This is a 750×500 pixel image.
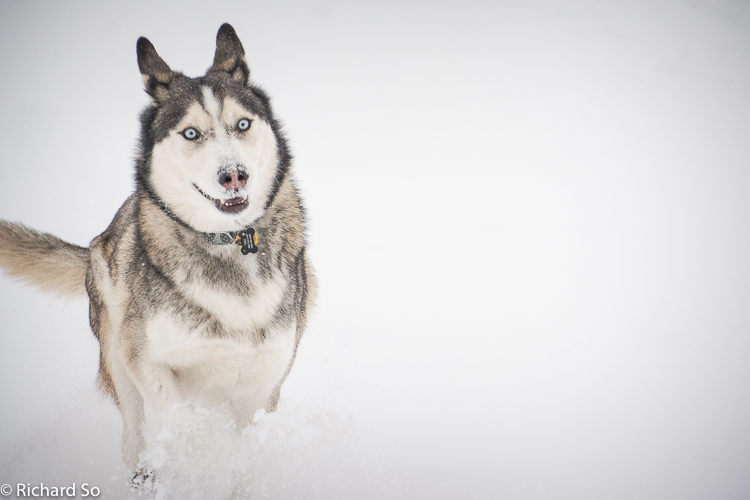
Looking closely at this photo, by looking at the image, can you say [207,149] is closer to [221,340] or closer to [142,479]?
[221,340]

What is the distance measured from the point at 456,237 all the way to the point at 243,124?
424cm

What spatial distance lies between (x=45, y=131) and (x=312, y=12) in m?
6.55

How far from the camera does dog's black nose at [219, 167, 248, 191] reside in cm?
169

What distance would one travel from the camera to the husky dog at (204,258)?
70.6 inches

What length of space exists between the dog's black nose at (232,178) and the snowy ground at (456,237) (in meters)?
0.65

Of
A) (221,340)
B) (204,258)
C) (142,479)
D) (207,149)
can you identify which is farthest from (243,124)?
(142,479)

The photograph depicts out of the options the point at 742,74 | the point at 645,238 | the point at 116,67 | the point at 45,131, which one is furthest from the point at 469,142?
the point at 45,131

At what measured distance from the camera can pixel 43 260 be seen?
7.68 ft

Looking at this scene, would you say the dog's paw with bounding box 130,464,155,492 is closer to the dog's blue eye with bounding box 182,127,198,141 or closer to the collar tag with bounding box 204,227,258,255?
the collar tag with bounding box 204,227,258,255

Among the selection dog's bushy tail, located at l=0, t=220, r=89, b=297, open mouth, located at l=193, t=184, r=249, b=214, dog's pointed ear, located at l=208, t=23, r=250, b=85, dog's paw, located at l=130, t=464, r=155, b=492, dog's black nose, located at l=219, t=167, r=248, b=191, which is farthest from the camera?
dog's bushy tail, located at l=0, t=220, r=89, b=297

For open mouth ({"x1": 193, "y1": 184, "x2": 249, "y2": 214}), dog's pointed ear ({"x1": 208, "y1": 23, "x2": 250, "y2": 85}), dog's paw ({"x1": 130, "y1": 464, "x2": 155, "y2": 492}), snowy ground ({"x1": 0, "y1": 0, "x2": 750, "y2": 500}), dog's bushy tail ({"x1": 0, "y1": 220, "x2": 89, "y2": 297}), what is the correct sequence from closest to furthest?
open mouth ({"x1": 193, "y1": 184, "x2": 249, "y2": 214}) < dog's paw ({"x1": 130, "y1": 464, "x2": 155, "y2": 492}) < dog's pointed ear ({"x1": 208, "y1": 23, "x2": 250, "y2": 85}) < dog's bushy tail ({"x1": 0, "y1": 220, "x2": 89, "y2": 297}) < snowy ground ({"x1": 0, "y1": 0, "x2": 750, "y2": 500})

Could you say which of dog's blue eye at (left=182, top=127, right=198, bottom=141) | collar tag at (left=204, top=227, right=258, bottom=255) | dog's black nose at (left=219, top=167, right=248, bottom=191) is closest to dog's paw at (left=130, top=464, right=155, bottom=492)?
collar tag at (left=204, top=227, right=258, bottom=255)

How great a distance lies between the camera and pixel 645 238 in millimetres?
5797

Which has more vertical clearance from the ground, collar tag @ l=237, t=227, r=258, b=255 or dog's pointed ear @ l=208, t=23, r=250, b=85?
dog's pointed ear @ l=208, t=23, r=250, b=85
